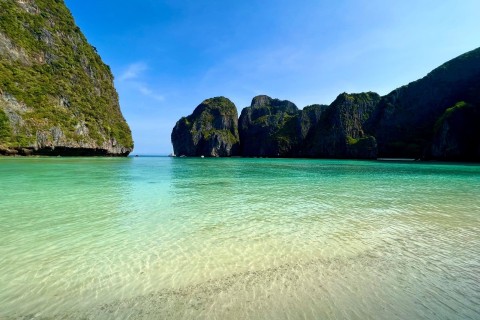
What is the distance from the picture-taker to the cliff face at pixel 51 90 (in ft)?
196

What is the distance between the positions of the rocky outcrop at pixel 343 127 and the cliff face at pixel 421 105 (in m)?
8.88

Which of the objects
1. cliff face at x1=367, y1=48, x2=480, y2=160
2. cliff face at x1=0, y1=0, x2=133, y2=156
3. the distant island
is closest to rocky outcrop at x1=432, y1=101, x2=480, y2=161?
the distant island

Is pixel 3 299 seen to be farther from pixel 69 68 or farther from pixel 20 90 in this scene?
pixel 69 68

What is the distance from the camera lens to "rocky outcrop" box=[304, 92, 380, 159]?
149 metres

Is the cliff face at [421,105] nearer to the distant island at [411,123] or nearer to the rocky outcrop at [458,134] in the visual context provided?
the distant island at [411,123]

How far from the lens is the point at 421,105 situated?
13400 centimetres

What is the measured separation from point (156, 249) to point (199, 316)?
121 inches

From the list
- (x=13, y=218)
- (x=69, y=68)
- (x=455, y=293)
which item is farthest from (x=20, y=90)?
(x=455, y=293)

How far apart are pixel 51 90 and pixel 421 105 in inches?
5946

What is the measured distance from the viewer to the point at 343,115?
15438 cm

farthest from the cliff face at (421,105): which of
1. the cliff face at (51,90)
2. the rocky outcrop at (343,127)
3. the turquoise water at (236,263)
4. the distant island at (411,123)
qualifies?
the cliff face at (51,90)

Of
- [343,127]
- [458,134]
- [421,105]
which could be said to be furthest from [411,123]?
[458,134]

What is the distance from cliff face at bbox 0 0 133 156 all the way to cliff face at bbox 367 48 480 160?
117m

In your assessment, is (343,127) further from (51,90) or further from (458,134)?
(51,90)
